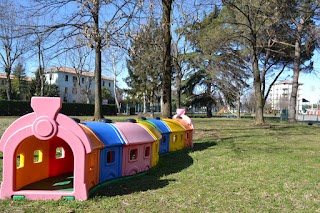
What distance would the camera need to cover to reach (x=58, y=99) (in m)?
5.02

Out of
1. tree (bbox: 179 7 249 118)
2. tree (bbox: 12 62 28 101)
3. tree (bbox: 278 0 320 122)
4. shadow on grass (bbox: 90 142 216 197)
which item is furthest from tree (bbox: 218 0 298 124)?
tree (bbox: 12 62 28 101)

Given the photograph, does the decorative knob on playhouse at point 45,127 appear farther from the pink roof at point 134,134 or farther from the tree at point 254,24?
the tree at point 254,24

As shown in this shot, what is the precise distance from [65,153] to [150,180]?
7.19ft

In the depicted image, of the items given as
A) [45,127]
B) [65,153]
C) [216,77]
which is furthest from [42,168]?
[216,77]

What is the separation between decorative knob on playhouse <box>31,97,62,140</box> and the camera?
16.4 feet

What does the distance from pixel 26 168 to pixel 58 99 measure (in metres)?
1.76

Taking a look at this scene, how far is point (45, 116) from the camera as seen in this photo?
5.02 meters

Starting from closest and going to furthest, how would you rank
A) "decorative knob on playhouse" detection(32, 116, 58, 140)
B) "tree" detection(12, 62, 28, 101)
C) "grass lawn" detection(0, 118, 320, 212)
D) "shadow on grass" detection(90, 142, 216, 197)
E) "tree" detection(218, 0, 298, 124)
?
Answer: "grass lawn" detection(0, 118, 320, 212) < "decorative knob on playhouse" detection(32, 116, 58, 140) < "shadow on grass" detection(90, 142, 216, 197) < "tree" detection(218, 0, 298, 124) < "tree" detection(12, 62, 28, 101)

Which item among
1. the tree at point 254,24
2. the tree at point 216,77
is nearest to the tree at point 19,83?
the tree at point 216,77

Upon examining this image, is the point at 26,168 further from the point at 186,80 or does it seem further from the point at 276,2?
the point at 186,80

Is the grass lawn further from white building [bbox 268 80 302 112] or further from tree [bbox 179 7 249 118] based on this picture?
white building [bbox 268 80 302 112]

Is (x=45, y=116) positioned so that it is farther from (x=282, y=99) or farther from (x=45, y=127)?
(x=282, y=99)

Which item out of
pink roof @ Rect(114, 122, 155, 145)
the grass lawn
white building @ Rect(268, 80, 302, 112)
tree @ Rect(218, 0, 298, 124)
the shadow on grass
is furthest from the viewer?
white building @ Rect(268, 80, 302, 112)

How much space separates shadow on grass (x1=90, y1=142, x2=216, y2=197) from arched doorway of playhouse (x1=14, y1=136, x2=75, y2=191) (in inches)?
27.4
